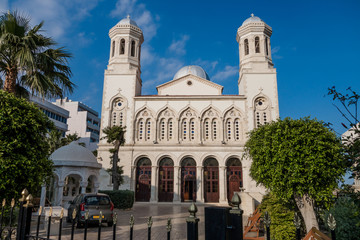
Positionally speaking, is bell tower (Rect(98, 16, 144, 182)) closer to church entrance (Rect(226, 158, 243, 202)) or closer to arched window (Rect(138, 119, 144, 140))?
arched window (Rect(138, 119, 144, 140))

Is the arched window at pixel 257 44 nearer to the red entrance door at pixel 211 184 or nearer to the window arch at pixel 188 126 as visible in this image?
the window arch at pixel 188 126

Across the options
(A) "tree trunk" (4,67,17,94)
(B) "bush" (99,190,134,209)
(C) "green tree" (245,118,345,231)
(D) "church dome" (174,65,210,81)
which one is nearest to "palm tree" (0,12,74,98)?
(A) "tree trunk" (4,67,17,94)

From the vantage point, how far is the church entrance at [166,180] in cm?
2840

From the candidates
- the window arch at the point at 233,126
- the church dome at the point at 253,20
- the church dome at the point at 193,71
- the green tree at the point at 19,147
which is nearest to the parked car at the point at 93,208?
the green tree at the point at 19,147

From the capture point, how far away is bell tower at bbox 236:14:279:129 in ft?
97.8

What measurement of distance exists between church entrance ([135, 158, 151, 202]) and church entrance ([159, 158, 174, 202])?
1302 millimetres

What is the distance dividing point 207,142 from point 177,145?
3380mm

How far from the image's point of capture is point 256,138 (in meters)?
11.1

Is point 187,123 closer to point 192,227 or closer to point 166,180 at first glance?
point 166,180

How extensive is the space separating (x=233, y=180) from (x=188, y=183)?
4867 mm

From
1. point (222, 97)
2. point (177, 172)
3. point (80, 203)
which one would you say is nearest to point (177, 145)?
point (177, 172)

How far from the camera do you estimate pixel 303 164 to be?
9.41m

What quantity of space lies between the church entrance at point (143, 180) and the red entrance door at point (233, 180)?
8.59 m

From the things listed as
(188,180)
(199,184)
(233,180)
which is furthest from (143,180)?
(233,180)
